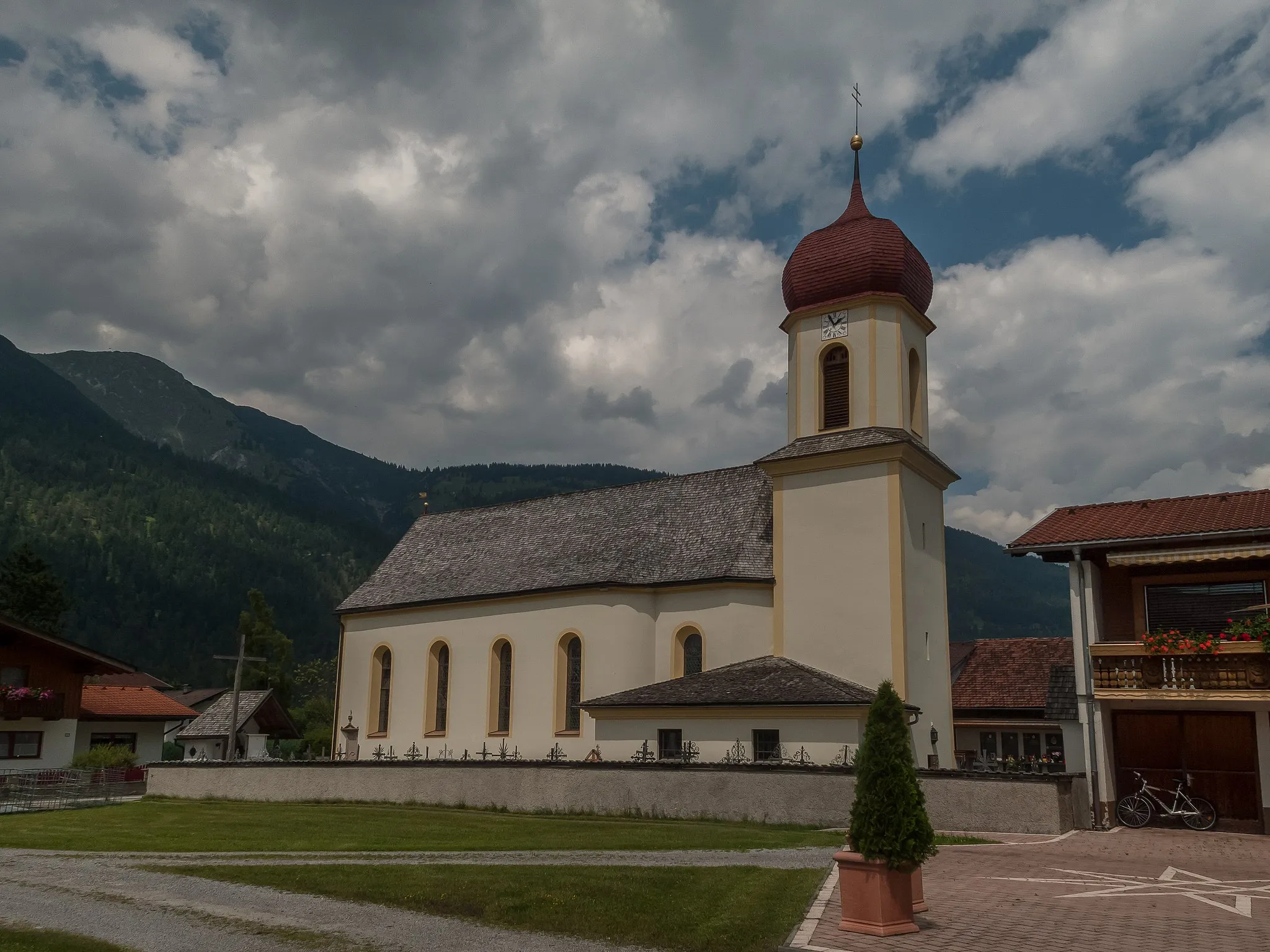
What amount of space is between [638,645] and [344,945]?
22.8 meters

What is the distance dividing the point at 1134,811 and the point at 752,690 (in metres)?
9.52

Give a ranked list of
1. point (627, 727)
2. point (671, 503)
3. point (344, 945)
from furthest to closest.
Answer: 1. point (671, 503)
2. point (627, 727)
3. point (344, 945)

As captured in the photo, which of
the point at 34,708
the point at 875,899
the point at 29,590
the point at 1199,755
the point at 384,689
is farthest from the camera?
the point at 29,590

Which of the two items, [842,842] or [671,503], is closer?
[842,842]

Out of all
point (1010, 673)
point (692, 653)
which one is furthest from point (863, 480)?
point (1010, 673)

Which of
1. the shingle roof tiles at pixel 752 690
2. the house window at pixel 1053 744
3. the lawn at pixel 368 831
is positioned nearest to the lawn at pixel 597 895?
the lawn at pixel 368 831

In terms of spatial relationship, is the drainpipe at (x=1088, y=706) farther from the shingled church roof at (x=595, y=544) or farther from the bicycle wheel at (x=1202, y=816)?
the shingled church roof at (x=595, y=544)

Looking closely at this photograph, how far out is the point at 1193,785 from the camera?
2353 cm

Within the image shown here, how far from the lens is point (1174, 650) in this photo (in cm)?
2245

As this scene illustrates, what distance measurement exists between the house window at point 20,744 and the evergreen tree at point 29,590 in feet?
85.1

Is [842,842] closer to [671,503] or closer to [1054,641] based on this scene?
Answer: [671,503]

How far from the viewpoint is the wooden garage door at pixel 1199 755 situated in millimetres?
22875

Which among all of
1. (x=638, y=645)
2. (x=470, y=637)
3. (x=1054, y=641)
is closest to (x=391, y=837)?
(x=638, y=645)

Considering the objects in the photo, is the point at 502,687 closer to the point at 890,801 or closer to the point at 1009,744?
the point at 1009,744
